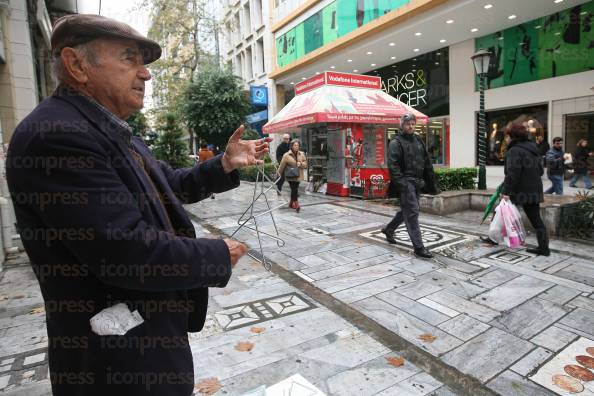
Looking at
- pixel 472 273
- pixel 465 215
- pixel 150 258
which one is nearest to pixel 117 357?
pixel 150 258

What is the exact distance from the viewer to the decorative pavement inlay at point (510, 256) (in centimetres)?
Answer: 523

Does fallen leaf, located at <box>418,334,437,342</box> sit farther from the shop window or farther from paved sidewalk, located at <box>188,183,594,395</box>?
the shop window

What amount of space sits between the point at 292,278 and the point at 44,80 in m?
9.68

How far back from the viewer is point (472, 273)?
187 inches

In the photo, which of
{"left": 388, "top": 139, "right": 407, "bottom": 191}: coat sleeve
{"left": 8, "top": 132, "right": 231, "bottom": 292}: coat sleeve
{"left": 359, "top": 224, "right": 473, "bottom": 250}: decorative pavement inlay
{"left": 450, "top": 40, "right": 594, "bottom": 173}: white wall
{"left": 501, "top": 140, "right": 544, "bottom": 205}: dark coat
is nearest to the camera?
{"left": 8, "top": 132, "right": 231, "bottom": 292}: coat sleeve

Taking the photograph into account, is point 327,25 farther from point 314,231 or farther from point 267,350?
point 267,350

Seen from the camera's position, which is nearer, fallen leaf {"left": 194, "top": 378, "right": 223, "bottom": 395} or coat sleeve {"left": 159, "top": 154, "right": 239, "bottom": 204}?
coat sleeve {"left": 159, "top": 154, "right": 239, "bottom": 204}

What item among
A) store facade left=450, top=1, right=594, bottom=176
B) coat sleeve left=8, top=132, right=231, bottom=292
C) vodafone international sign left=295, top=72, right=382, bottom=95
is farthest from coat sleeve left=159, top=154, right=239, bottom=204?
store facade left=450, top=1, right=594, bottom=176

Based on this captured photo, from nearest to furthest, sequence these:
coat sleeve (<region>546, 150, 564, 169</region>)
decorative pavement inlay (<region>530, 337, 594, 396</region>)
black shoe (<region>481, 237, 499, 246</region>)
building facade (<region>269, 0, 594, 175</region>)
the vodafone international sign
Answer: decorative pavement inlay (<region>530, 337, 594, 396</region>), black shoe (<region>481, 237, 499, 246</region>), coat sleeve (<region>546, 150, 564, 169</region>), the vodafone international sign, building facade (<region>269, 0, 594, 175</region>)

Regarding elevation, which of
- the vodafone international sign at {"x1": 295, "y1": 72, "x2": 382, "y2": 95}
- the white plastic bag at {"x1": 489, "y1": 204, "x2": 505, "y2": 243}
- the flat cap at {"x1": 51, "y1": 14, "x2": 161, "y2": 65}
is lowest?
the white plastic bag at {"x1": 489, "y1": 204, "x2": 505, "y2": 243}

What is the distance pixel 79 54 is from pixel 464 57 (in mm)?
17999

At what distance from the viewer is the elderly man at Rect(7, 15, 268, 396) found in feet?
3.48

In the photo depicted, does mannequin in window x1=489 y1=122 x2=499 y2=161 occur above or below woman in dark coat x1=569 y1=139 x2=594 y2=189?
above

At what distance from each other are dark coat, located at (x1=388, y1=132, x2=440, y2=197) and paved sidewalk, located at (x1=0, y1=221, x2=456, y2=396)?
2.32 metres
